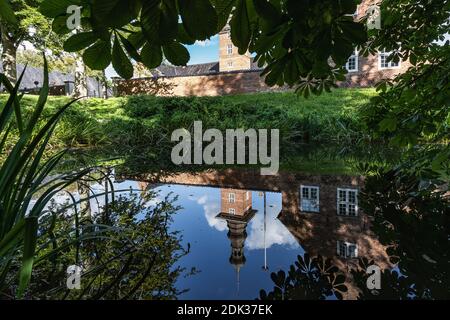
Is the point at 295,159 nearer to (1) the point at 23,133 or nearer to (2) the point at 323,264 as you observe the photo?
(2) the point at 323,264

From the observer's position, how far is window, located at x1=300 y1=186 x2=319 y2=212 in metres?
2.68

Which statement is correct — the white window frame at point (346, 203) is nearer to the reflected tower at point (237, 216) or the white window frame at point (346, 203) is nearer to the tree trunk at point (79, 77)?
the reflected tower at point (237, 216)

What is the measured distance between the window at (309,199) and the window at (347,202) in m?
0.21

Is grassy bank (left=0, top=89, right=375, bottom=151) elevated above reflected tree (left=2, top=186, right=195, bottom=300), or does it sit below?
above

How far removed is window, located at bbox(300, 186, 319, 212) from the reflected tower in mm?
477

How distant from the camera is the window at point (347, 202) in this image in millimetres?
2437

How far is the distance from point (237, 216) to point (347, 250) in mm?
1013

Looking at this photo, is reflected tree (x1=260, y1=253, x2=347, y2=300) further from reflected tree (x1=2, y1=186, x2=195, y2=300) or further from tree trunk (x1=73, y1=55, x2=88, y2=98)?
tree trunk (x1=73, y1=55, x2=88, y2=98)

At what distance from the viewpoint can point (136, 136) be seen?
7695mm

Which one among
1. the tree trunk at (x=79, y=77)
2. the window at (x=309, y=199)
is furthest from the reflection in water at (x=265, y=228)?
the tree trunk at (x=79, y=77)

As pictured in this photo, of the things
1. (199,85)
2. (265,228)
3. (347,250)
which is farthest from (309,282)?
(199,85)

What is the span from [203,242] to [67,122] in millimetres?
6624

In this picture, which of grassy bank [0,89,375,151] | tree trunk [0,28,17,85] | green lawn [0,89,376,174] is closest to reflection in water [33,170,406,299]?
green lawn [0,89,376,174]

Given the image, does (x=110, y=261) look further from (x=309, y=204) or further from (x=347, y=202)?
(x=347, y=202)
